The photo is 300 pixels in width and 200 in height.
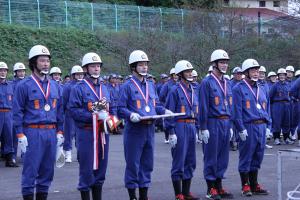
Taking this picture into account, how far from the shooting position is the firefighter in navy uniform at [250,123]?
37.9ft

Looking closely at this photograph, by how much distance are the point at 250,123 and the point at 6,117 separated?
706cm

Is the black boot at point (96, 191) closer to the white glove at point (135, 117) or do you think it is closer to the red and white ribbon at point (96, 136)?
the red and white ribbon at point (96, 136)

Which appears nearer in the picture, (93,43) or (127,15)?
(93,43)

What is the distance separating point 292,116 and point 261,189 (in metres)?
10.3

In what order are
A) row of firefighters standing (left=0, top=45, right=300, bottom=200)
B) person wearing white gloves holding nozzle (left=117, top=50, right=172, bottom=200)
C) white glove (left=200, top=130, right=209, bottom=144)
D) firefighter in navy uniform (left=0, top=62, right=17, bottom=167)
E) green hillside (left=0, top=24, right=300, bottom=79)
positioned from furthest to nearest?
1. green hillside (left=0, top=24, right=300, bottom=79)
2. firefighter in navy uniform (left=0, top=62, right=17, bottom=167)
3. white glove (left=200, top=130, right=209, bottom=144)
4. person wearing white gloves holding nozzle (left=117, top=50, right=172, bottom=200)
5. row of firefighters standing (left=0, top=45, right=300, bottom=200)

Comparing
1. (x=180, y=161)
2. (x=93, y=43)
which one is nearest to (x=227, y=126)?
(x=180, y=161)

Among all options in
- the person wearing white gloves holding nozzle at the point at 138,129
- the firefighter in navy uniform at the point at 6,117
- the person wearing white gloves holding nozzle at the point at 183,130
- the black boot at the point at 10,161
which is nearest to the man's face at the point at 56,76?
the firefighter in navy uniform at the point at 6,117

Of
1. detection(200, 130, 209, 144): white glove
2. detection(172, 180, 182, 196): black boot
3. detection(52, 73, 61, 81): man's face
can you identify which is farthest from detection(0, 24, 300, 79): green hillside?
detection(172, 180, 182, 196): black boot

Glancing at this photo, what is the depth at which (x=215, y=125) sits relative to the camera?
1118cm

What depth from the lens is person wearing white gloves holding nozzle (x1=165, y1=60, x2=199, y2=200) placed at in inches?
434

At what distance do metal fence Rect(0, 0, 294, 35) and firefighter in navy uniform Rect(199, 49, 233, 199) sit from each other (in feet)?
70.1

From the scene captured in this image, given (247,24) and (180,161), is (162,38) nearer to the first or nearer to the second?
(247,24)

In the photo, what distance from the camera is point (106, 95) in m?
10.4

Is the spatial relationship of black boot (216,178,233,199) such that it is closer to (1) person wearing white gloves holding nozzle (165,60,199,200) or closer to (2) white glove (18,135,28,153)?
(1) person wearing white gloves holding nozzle (165,60,199,200)
